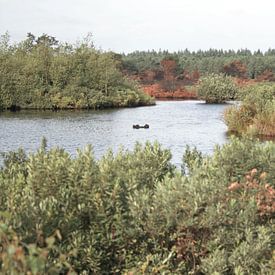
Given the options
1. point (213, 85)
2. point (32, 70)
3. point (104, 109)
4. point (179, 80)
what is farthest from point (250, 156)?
point (179, 80)

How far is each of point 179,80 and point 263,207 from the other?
98.1 metres

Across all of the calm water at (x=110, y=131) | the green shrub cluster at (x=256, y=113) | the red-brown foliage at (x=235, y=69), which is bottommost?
the calm water at (x=110, y=131)

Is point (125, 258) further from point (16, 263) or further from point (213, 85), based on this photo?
point (213, 85)

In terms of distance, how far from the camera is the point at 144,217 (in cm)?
600

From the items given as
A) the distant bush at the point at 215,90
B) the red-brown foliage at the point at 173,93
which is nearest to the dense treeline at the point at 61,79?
the distant bush at the point at 215,90

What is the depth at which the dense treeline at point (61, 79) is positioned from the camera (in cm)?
5991

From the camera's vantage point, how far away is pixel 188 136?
111 feet

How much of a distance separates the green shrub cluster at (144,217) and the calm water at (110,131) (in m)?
16.6

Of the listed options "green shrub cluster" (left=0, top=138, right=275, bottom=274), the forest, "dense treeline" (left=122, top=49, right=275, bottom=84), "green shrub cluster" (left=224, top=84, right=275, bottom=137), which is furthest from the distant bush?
"green shrub cluster" (left=0, top=138, right=275, bottom=274)

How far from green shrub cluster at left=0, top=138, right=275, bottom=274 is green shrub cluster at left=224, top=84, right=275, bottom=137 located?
2586 centimetres

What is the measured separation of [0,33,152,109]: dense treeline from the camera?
197 ft

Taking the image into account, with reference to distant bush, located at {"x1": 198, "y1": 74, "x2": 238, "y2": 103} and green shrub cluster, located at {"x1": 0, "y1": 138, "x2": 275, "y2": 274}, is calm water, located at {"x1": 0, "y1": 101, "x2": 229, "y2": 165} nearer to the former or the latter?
green shrub cluster, located at {"x1": 0, "y1": 138, "x2": 275, "y2": 274}

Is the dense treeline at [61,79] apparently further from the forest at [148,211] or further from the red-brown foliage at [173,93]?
the forest at [148,211]

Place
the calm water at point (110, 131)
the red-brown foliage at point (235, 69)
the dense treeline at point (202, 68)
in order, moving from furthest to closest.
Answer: the red-brown foliage at point (235, 69) < the dense treeline at point (202, 68) < the calm water at point (110, 131)
